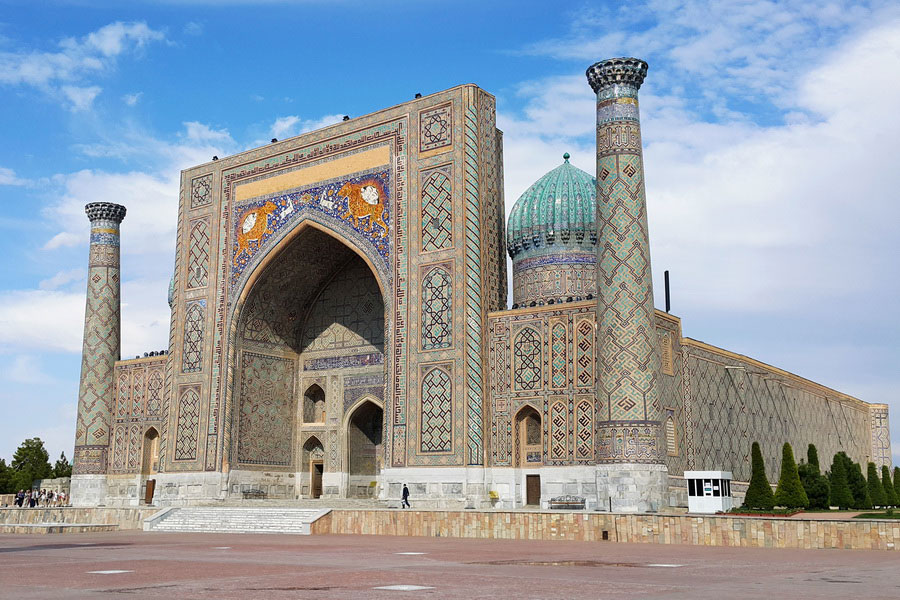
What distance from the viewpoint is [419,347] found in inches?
535

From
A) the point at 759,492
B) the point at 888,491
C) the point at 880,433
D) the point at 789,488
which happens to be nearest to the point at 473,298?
the point at 759,492

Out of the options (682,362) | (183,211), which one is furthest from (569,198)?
(183,211)

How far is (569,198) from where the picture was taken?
15586 millimetres

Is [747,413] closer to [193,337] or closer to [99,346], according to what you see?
[193,337]

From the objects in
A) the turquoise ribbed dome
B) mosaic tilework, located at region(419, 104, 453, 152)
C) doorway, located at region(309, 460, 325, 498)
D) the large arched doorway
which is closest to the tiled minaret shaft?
doorway, located at region(309, 460, 325, 498)

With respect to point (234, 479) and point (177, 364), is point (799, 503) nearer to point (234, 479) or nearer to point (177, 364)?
point (234, 479)

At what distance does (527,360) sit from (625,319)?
5.85 ft

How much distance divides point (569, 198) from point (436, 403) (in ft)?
14.6

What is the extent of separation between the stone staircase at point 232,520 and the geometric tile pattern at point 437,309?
2933 millimetres

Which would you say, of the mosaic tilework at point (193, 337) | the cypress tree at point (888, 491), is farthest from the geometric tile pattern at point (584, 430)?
the cypress tree at point (888, 491)

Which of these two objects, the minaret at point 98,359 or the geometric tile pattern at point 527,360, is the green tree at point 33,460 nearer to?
the minaret at point 98,359

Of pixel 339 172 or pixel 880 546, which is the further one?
pixel 339 172

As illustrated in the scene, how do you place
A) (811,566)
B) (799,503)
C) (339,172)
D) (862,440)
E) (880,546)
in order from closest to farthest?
(811,566) < (880,546) < (799,503) < (339,172) < (862,440)

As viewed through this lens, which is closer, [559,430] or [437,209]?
[559,430]
